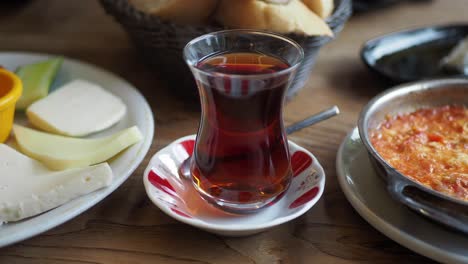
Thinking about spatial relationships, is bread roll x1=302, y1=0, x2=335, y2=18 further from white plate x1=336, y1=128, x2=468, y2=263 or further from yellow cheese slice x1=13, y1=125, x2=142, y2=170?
yellow cheese slice x1=13, y1=125, x2=142, y2=170

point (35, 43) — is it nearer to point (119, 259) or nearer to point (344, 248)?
point (119, 259)

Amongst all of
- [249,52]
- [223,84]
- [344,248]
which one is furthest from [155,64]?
[344,248]

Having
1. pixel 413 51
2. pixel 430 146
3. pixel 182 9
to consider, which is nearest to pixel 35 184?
pixel 182 9

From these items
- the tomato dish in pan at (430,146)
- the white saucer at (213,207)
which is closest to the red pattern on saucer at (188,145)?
the white saucer at (213,207)

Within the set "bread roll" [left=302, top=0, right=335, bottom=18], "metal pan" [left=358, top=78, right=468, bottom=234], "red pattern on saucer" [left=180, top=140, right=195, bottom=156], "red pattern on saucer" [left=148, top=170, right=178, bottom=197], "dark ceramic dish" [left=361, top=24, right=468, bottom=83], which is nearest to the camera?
"metal pan" [left=358, top=78, right=468, bottom=234]

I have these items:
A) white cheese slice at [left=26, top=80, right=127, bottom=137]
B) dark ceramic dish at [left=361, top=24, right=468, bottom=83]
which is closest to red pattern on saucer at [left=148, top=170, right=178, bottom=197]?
white cheese slice at [left=26, top=80, right=127, bottom=137]

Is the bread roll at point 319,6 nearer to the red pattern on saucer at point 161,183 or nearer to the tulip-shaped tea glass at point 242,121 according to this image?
the tulip-shaped tea glass at point 242,121
